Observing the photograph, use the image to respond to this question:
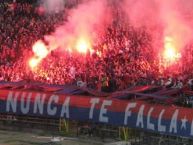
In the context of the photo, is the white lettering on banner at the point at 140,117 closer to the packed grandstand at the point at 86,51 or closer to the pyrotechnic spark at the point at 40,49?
the packed grandstand at the point at 86,51

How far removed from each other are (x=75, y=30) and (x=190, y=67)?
6664 mm

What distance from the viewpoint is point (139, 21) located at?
25.3 metres

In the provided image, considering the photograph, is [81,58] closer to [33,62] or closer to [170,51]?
[33,62]

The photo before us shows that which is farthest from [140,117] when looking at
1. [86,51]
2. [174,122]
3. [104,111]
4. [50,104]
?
[86,51]

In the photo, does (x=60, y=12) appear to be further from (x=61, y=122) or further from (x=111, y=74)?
(x=61, y=122)

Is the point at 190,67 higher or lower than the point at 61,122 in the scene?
higher

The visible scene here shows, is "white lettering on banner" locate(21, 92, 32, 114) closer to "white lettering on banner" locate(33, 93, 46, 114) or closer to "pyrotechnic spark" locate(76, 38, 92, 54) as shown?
"white lettering on banner" locate(33, 93, 46, 114)

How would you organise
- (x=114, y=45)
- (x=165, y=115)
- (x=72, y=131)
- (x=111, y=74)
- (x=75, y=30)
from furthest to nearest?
(x=75, y=30) → (x=114, y=45) → (x=111, y=74) → (x=72, y=131) → (x=165, y=115)

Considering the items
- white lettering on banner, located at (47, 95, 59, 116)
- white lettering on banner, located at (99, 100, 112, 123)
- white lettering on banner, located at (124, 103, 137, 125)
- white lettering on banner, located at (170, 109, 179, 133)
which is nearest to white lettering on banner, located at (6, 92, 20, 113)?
white lettering on banner, located at (47, 95, 59, 116)

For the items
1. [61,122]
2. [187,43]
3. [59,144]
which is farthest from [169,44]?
[59,144]

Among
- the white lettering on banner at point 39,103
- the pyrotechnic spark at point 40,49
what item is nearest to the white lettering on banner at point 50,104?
the white lettering on banner at point 39,103

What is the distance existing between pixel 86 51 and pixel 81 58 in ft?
1.71

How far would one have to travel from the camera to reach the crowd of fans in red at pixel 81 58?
2239 cm

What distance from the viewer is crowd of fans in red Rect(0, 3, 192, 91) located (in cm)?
2239
